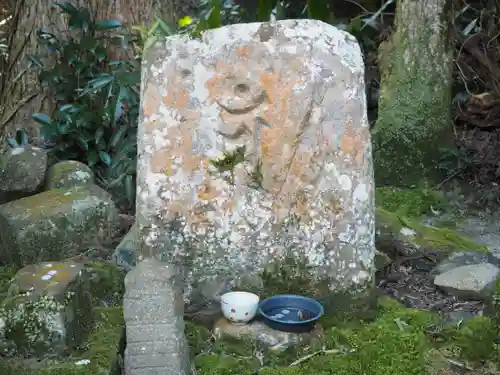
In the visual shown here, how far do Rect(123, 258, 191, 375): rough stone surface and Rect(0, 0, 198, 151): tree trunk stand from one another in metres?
3.12

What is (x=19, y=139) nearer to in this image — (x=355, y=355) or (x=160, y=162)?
(x=160, y=162)

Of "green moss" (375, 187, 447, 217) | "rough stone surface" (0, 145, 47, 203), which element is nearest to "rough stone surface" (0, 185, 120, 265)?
"rough stone surface" (0, 145, 47, 203)

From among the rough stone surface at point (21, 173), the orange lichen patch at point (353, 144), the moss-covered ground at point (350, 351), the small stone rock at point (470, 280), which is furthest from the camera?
the rough stone surface at point (21, 173)

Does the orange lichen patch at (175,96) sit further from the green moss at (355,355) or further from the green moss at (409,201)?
the green moss at (409,201)

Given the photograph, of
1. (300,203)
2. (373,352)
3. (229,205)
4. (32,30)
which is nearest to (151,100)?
(229,205)

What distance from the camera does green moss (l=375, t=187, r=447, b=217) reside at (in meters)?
4.35

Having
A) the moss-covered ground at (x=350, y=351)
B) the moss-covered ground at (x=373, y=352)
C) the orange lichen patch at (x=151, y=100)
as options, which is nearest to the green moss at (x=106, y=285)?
the moss-covered ground at (x=350, y=351)

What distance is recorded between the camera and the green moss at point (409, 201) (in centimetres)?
435

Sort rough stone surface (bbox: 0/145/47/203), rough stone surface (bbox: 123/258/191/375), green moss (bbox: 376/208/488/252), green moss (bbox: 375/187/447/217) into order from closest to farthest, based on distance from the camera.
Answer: rough stone surface (bbox: 123/258/191/375)
green moss (bbox: 376/208/488/252)
rough stone surface (bbox: 0/145/47/203)
green moss (bbox: 375/187/447/217)

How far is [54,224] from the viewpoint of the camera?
3.66m

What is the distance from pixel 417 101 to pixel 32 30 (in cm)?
291

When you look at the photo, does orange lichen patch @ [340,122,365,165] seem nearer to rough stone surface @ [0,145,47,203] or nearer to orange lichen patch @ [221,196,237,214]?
orange lichen patch @ [221,196,237,214]

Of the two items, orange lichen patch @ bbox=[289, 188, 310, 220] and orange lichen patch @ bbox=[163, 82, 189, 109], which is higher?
orange lichen patch @ bbox=[163, 82, 189, 109]

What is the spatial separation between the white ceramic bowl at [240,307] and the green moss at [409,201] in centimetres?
173
